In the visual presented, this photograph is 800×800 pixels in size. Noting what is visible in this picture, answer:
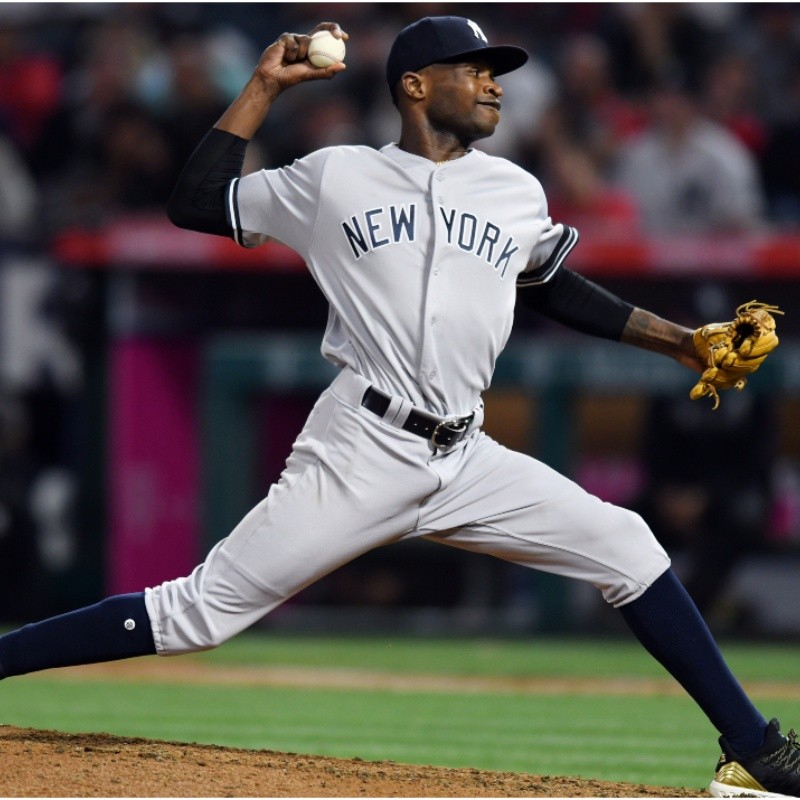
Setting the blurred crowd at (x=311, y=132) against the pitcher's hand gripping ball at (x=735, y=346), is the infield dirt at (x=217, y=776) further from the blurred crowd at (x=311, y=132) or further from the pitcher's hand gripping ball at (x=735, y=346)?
the blurred crowd at (x=311, y=132)

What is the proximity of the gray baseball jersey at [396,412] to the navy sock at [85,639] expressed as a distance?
5cm

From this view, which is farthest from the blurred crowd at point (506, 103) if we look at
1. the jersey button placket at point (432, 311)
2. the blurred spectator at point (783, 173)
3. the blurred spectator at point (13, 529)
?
the jersey button placket at point (432, 311)

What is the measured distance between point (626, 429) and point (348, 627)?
2.22 metres

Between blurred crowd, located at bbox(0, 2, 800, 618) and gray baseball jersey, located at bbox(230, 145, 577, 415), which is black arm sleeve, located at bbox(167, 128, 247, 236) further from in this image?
blurred crowd, located at bbox(0, 2, 800, 618)

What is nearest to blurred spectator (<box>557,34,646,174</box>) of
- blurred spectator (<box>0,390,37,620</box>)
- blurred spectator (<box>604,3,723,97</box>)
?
blurred spectator (<box>604,3,723,97</box>)

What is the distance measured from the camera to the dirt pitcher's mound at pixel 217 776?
3469 mm

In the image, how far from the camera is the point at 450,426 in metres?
3.63

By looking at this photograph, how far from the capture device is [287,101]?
36.4 feet

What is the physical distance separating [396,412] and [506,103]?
286 inches

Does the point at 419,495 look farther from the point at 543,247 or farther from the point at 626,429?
the point at 626,429

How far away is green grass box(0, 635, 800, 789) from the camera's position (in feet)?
16.9

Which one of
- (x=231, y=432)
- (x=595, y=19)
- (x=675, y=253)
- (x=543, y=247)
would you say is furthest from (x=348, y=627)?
(x=543, y=247)

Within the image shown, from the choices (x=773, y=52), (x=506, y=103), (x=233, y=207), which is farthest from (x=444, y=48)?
(x=773, y=52)

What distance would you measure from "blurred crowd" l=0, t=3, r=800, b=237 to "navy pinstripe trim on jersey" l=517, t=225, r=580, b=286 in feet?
19.8
